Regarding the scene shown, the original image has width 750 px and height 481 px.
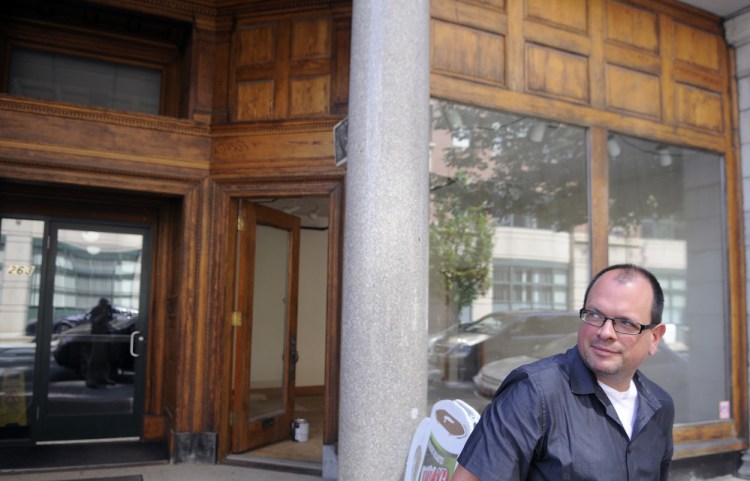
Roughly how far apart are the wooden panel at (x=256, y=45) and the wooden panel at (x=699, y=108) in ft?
12.8

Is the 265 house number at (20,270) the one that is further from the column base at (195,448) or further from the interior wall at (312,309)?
the interior wall at (312,309)

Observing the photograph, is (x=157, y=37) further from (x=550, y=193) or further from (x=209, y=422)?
(x=550, y=193)

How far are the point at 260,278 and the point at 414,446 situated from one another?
125 inches

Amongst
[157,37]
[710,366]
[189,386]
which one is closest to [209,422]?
[189,386]

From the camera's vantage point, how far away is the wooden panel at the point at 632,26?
5.61 m

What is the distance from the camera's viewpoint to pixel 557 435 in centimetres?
159

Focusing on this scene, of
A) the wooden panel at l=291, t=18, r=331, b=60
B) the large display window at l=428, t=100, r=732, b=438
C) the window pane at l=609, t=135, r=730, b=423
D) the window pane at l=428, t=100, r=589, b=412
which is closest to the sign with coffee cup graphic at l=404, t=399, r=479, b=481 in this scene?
the large display window at l=428, t=100, r=732, b=438

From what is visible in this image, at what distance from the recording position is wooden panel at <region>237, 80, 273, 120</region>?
569cm

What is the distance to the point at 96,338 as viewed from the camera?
20.6 feet

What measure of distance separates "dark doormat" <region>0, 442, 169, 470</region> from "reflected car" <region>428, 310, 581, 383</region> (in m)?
2.73

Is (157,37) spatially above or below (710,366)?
above

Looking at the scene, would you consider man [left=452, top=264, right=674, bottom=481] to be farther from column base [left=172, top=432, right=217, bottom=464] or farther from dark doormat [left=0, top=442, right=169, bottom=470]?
dark doormat [left=0, top=442, right=169, bottom=470]

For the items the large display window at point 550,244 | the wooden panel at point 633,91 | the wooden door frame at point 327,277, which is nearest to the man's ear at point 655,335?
the large display window at point 550,244

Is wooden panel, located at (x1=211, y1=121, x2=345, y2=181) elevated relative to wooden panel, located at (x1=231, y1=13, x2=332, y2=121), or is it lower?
lower
